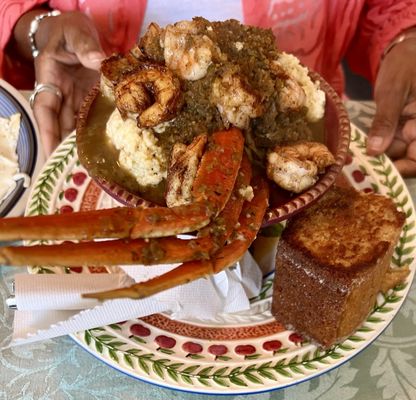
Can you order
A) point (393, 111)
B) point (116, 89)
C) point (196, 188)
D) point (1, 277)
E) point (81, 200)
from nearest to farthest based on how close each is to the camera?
point (196, 188) < point (116, 89) < point (1, 277) < point (81, 200) < point (393, 111)

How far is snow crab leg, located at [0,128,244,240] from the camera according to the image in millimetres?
514

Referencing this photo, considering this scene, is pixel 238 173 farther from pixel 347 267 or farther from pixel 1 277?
pixel 1 277

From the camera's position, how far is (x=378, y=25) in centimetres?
139

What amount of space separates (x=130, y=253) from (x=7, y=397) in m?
0.38

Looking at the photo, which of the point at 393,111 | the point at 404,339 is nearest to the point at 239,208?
the point at 404,339

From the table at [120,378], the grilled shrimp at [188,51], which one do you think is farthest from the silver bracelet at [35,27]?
the table at [120,378]

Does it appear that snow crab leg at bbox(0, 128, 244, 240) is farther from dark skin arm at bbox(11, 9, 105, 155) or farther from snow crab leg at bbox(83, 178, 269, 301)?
dark skin arm at bbox(11, 9, 105, 155)

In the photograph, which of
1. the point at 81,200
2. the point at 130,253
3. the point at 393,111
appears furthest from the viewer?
the point at 393,111

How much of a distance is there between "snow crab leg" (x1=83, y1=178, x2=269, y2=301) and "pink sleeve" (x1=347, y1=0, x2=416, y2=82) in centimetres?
Answer: 80

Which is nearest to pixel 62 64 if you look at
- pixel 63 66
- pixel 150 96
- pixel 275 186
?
pixel 63 66

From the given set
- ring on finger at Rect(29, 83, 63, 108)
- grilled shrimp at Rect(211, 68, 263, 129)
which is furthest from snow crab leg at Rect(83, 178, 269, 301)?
ring on finger at Rect(29, 83, 63, 108)

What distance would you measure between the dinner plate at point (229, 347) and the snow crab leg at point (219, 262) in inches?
7.5

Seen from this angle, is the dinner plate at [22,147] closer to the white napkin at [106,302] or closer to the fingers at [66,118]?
the fingers at [66,118]

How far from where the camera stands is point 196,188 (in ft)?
2.10
